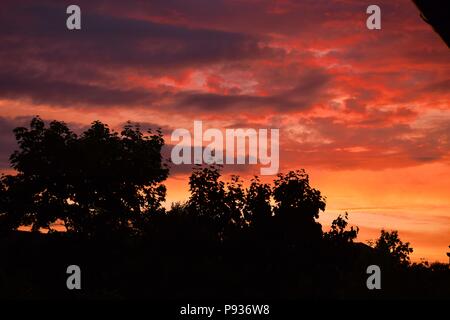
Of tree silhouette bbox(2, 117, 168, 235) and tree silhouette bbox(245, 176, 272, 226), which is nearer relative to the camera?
tree silhouette bbox(245, 176, 272, 226)

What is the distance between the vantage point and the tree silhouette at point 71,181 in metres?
45.4

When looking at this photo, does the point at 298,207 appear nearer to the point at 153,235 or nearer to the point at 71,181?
the point at 153,235

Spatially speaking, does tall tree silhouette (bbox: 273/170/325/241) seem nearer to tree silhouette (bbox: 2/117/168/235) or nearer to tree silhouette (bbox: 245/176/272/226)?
tree silhouette (bbox: 245/176/272/226)

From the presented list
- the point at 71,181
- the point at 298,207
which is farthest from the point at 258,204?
the point at 71,181

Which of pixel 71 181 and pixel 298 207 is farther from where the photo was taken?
pixel 71 181

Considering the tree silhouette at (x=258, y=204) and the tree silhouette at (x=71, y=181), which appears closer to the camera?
the tree silhouette at (x=258, y=204)

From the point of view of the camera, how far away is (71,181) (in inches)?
1801

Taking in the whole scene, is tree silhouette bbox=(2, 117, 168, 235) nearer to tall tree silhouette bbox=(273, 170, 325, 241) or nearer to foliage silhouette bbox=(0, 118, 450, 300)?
A: foliage silhouette bbox=(0, 118, 450, 300)

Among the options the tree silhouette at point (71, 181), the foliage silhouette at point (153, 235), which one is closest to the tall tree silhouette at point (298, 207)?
the foliage silhouette at point (153, 235)

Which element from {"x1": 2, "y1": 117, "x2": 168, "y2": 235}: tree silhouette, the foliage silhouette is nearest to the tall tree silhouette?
the foliage silhouette

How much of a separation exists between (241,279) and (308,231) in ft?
15.2

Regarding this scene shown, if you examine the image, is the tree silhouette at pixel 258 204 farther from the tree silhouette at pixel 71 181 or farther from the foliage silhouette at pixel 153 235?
the tree silhouette at pixel 71 181

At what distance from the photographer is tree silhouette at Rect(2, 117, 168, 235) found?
45.4 m

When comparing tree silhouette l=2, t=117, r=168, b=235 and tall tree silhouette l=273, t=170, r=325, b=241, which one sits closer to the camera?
tall tree silhouette l=273, t=170, r=325, b=241
